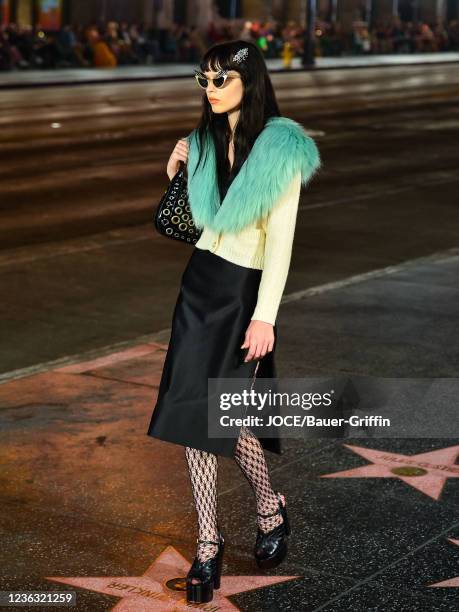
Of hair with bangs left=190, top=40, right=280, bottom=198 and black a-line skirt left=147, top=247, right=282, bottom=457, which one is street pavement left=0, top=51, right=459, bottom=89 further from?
black a-line skirt left=147, top=247, right=282, bottom=457

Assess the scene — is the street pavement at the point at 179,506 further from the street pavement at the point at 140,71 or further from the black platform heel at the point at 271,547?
the street pavement at the point at 140,71

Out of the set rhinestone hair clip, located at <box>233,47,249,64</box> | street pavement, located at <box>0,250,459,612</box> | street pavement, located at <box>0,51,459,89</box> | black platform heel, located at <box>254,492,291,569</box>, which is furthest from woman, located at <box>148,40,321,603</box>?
street pavement, located at <box>0,51,459,89</box>

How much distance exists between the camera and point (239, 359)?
4.71 metres

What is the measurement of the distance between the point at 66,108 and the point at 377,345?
23.0 m

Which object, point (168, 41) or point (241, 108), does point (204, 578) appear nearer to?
point (241, 108)

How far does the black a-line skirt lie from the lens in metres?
4.65

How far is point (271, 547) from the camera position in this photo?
492 cm

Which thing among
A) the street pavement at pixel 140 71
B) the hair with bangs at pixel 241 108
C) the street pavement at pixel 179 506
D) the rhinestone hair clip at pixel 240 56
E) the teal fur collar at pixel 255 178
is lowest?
the street pavement at pixel 140 71

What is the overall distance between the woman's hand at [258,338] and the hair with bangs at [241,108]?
59 cm

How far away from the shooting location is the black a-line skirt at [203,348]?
465 cm

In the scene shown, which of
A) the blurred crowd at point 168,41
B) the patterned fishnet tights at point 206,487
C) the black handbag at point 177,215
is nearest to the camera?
the patterned fishnet tights at point 206,487

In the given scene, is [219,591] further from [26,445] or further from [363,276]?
[363,276]

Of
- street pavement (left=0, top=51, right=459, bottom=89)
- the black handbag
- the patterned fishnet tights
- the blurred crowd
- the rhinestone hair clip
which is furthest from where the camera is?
the blurred crowd

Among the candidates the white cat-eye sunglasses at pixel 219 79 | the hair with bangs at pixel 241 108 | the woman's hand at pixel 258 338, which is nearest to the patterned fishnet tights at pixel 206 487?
the woman's hand at pixel 258 338
